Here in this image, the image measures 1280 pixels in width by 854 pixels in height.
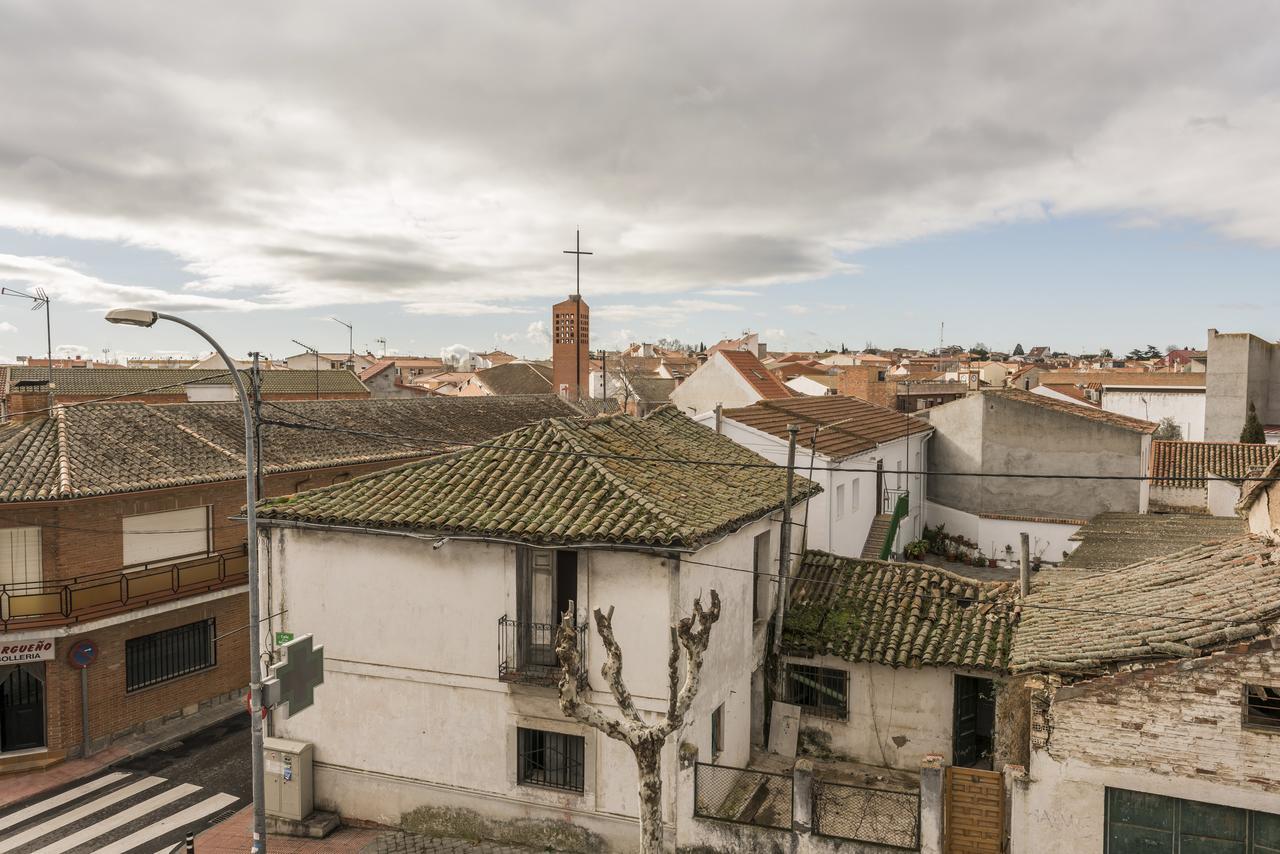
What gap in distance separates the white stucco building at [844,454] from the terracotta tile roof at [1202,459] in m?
8.85

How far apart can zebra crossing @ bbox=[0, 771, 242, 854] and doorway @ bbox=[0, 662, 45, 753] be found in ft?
7.05

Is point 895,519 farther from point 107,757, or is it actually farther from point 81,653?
point 81,653

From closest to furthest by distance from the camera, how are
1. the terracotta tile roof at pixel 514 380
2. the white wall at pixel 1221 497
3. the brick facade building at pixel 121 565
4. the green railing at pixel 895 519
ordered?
1. the brick facade building at pixel 121 565
2. the green railing at pixel 895 519
3. the white wall at pixel 1221 497
4. the terracotta tile roof at pixel 514 380

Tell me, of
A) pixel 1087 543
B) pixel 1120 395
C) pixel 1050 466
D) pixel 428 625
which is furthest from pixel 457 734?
pixel 1120 395

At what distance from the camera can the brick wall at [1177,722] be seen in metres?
9.41

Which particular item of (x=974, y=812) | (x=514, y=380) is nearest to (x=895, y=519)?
(x=974, y=812)

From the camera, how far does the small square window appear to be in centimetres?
1305

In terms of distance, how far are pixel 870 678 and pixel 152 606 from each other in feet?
50.5

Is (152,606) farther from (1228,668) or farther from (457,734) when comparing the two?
(1228,668)

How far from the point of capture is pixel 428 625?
12.7 metres

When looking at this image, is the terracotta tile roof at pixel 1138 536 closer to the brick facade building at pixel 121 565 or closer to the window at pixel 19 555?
the brick facade building at pixel 121 565

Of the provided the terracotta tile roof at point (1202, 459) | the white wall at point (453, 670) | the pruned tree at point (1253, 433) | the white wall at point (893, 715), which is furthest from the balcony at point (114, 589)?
the pruned tree at point (1253, 433)

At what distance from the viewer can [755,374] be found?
3650 cm

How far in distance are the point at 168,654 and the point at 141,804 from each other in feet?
15.7
